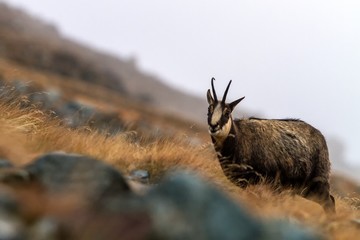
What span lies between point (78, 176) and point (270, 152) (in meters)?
5.03

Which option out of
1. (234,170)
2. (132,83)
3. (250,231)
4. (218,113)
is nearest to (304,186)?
(234,170)

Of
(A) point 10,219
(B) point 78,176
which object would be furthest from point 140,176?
(A) point 10,219

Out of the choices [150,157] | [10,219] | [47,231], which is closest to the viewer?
[47,231]

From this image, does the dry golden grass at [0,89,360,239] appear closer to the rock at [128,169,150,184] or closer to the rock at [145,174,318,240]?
the rock at [128,169,150,184]

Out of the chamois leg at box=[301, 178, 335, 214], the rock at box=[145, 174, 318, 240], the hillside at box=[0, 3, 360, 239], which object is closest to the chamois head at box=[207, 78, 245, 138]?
the hillside at box=[0, 3, 360, 239]

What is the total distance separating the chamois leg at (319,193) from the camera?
978 centimetres

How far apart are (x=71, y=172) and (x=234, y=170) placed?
14.7 ft

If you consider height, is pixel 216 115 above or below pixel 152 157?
above

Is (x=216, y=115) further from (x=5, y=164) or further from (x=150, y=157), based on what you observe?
(x=5, y=164)

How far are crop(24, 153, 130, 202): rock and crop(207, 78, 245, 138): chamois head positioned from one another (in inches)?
151

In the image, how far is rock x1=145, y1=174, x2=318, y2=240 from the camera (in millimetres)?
4223

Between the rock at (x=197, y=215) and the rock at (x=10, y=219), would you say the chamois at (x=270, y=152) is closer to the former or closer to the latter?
the rock at (x=197, y=215)

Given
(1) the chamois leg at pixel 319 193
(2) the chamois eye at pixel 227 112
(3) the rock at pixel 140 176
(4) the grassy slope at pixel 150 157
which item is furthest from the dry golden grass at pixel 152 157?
(2) the chamois eye at pixel 227 112

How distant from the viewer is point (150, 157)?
880cm
